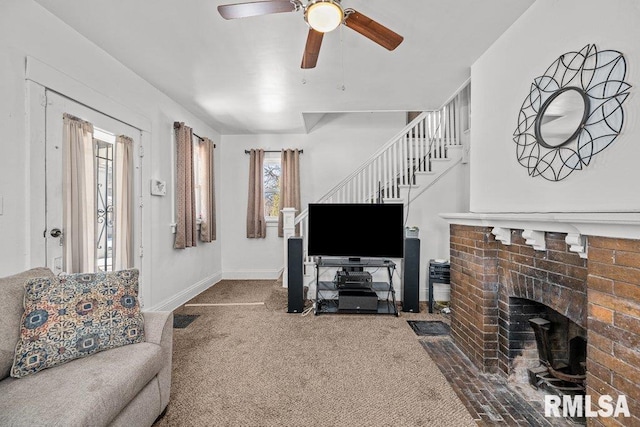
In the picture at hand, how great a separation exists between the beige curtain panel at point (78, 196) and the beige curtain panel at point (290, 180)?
9.27 ft

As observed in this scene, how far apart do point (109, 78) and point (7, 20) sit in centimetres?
80

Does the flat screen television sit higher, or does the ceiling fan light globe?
the ceiling fan light globe

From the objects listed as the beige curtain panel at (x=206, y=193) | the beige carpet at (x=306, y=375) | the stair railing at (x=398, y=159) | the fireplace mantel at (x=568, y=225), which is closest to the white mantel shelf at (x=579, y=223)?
the fireplace mantel at (x=568, y=225)

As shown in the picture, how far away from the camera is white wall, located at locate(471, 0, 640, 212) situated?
4.39 ft

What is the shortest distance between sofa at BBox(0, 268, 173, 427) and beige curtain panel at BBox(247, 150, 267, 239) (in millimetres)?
3368

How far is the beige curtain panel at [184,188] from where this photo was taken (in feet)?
12.3

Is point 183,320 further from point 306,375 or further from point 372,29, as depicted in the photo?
point 372,29

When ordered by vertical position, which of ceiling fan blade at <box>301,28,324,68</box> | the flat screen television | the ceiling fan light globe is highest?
ceiling fan blade at <box>301,28,324,68</box>

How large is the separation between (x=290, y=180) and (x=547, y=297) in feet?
12.6

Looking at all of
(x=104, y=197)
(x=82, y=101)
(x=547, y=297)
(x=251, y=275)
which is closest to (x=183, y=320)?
(x=104, y=197)

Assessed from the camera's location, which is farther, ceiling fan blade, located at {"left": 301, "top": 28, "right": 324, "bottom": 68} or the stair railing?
the stair railing

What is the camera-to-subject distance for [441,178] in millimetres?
4137

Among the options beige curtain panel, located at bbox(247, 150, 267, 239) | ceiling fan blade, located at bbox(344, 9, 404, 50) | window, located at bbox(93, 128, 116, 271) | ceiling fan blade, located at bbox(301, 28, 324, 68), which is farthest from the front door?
beige curtain panel, located at bbox(247, 150, 267, 239)

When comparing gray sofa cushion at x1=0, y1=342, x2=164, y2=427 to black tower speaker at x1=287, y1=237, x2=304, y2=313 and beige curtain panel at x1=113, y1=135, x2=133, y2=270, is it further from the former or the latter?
black tower speaker at x1=287, y1=237, x2=304, y2=313
